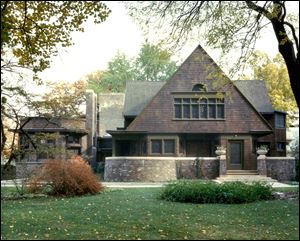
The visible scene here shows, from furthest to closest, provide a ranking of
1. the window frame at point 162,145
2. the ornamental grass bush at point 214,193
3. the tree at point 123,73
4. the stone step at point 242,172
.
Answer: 1. the tree at point 123,73
2. the window frame at point 162,145
3. the stone step at point 242,172
4. the ornamental grass bush at point 214,193

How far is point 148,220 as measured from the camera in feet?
34.4

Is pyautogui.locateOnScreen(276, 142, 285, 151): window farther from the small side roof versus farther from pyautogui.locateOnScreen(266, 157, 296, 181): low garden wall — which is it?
the small side roof

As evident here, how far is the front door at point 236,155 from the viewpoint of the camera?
Answer: 32406 mm

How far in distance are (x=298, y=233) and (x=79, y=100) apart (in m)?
49.5

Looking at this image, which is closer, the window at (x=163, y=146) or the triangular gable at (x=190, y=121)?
the window at (x=163, y=146)

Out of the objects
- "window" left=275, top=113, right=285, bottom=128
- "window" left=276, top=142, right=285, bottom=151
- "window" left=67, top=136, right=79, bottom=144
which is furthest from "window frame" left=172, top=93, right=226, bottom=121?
"window" left=67, top=136, right=79, bottom=144

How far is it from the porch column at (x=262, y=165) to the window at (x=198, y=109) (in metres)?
3.97

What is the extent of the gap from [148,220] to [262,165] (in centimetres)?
2212

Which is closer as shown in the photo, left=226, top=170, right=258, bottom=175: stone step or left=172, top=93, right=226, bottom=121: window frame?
left=226, top=170, right=258, bottom=175: stone step

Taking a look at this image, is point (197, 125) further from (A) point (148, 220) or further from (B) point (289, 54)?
(A) point (148, 220)

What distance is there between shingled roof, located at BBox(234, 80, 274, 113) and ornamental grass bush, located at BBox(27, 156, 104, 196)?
852 inches

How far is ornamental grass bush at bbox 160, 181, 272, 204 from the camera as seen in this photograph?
14798mm

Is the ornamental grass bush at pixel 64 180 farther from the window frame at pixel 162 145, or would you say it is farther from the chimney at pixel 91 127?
the chimney at pixel 91 127

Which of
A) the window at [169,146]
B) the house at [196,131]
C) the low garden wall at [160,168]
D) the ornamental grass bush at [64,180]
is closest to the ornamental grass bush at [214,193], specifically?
the ornamental grass bush at [64,180]
